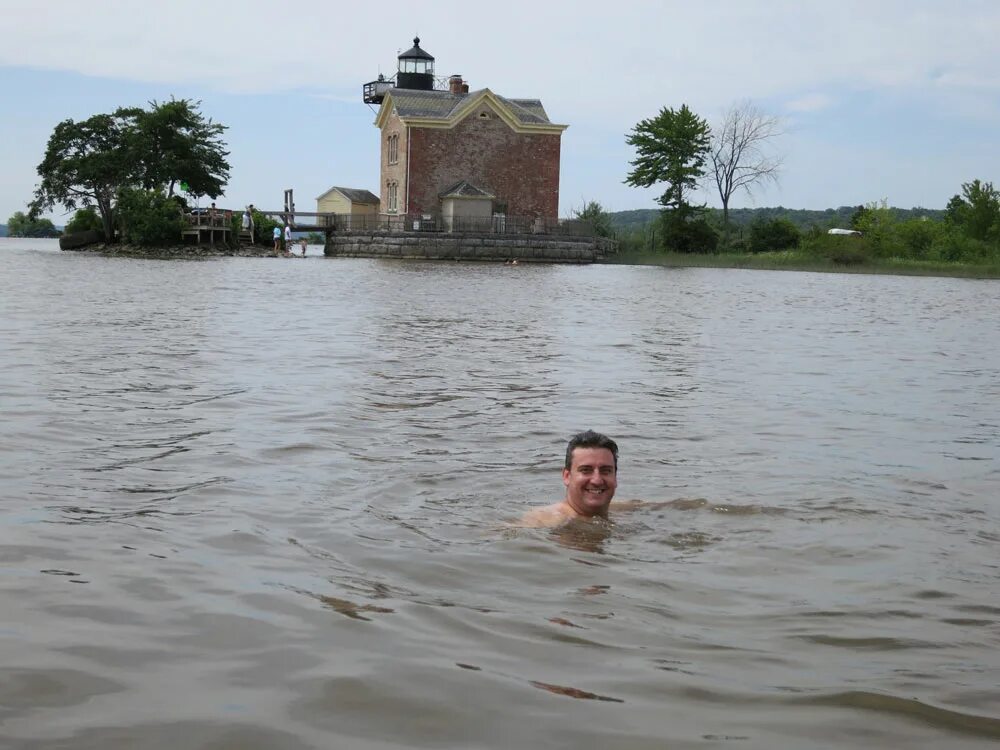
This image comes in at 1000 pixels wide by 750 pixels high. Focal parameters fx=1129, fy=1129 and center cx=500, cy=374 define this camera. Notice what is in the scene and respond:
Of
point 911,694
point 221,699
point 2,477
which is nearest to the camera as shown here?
point 221,699

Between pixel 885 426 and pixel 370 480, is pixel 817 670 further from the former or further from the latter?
pixel 885 426

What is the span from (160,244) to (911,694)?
62749 mm

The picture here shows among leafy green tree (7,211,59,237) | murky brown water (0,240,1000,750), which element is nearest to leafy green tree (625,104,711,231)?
murky brown water (0,240,1000,750)

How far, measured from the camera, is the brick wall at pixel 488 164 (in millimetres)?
62844

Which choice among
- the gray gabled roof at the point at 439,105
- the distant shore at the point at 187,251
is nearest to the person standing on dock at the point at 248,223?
the distant shore at the point at 187,251

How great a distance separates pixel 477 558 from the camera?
567 centimetres

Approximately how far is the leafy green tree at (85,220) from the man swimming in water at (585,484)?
71640mm

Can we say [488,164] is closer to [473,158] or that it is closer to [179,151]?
[473,158]

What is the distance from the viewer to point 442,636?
432cm

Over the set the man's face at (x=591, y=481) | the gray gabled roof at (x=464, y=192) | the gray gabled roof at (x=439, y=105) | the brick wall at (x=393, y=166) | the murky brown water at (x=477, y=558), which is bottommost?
the murky brown water at (x=477, y=558)

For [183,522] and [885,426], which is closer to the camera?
[183,522]

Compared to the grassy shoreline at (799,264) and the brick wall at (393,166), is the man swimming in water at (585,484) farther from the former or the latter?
the brick wall at (393,166)

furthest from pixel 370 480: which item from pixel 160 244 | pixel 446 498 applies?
pixel 160 244

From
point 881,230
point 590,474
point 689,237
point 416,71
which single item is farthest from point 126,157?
point 590,474
